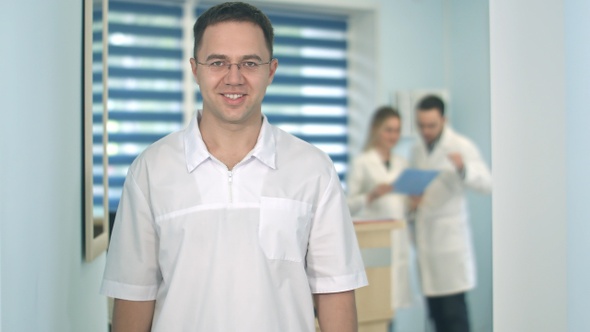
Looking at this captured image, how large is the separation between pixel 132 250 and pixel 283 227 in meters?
0.24

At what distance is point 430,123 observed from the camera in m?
2.81

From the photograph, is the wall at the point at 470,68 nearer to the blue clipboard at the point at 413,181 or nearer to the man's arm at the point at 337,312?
the blue clipboard at the point at 413,181

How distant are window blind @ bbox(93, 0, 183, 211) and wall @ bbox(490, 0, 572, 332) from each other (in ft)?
6.41

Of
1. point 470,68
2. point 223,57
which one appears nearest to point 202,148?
point 223,57

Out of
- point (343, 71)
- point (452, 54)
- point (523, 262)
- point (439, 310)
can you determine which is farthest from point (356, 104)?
point (523, 262)

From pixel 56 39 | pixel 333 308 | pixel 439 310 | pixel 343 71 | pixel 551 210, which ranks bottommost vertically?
pixel 439 310

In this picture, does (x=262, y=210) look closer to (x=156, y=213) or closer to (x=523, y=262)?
(x=156, y=213)

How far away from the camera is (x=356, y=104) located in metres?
3.58

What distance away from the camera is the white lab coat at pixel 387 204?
269cm

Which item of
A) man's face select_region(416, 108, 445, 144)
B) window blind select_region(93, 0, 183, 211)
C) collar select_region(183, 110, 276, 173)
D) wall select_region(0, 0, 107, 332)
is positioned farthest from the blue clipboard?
collar select_region(183, 110, 276, 173)

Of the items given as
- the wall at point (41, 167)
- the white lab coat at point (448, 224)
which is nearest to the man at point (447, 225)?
the white lab coat at point (448, 224)

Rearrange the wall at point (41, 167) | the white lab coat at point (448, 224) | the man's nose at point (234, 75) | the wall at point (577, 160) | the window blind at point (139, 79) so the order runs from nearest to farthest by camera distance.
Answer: the wall at point (41, 167), the man's nose at point (234, 75), the wall at point (577, 160), the white lab coat at point (448, 224), the window blind at point (139, 79)

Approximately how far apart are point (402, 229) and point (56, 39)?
177 centimetres

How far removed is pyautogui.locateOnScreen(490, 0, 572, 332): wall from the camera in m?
1.48
